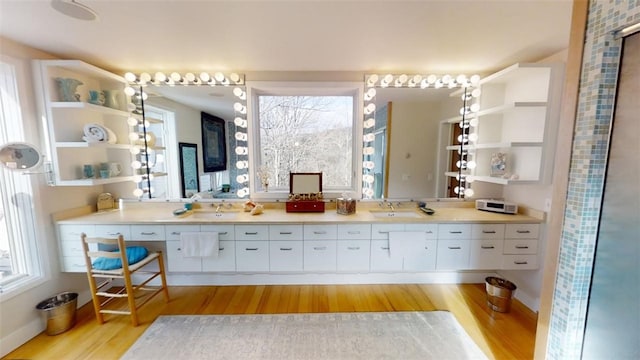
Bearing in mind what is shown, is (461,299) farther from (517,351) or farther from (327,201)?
(327,201)

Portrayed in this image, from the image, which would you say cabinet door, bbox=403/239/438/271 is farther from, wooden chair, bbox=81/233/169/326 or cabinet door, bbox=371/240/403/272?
wooden chair, bbox=81/233/169/326

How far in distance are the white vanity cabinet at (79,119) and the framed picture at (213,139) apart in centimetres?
79

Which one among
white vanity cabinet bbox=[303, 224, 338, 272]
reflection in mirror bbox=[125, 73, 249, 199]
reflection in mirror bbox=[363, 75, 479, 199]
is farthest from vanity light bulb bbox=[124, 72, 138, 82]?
reflection in mirror bbox=[363, 75, 479, 199]

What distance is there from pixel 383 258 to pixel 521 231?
4.52ft

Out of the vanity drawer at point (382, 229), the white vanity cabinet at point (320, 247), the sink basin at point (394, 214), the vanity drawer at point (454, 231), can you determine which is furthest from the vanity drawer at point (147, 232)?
the vanity drawer at point (454, 231)

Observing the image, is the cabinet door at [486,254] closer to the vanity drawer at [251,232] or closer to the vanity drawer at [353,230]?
the vanity drawer at [353,230]

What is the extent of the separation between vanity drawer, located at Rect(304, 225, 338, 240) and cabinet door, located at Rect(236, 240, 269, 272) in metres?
0.42

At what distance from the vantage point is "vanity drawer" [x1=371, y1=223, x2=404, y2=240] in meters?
2.38

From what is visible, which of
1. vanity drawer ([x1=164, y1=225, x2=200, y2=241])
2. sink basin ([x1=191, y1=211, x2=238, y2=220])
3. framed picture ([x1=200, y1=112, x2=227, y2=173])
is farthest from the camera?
framed picture ([x1=200, y1=112, x2=227, y2=173])

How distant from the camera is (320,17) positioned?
1.62 metres

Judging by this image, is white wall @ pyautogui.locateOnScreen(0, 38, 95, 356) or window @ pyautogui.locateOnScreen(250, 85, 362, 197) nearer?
white wall @ pyautogui.locateOnScreen(0, 38, 95, 356)

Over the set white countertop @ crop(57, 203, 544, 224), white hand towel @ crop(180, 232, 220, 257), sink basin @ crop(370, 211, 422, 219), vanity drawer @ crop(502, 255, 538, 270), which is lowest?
vanity drawer @ crop(502, 255, 538, 270)

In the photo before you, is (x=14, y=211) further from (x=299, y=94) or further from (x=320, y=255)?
(x=299, y=94)

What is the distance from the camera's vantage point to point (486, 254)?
7.86ft
